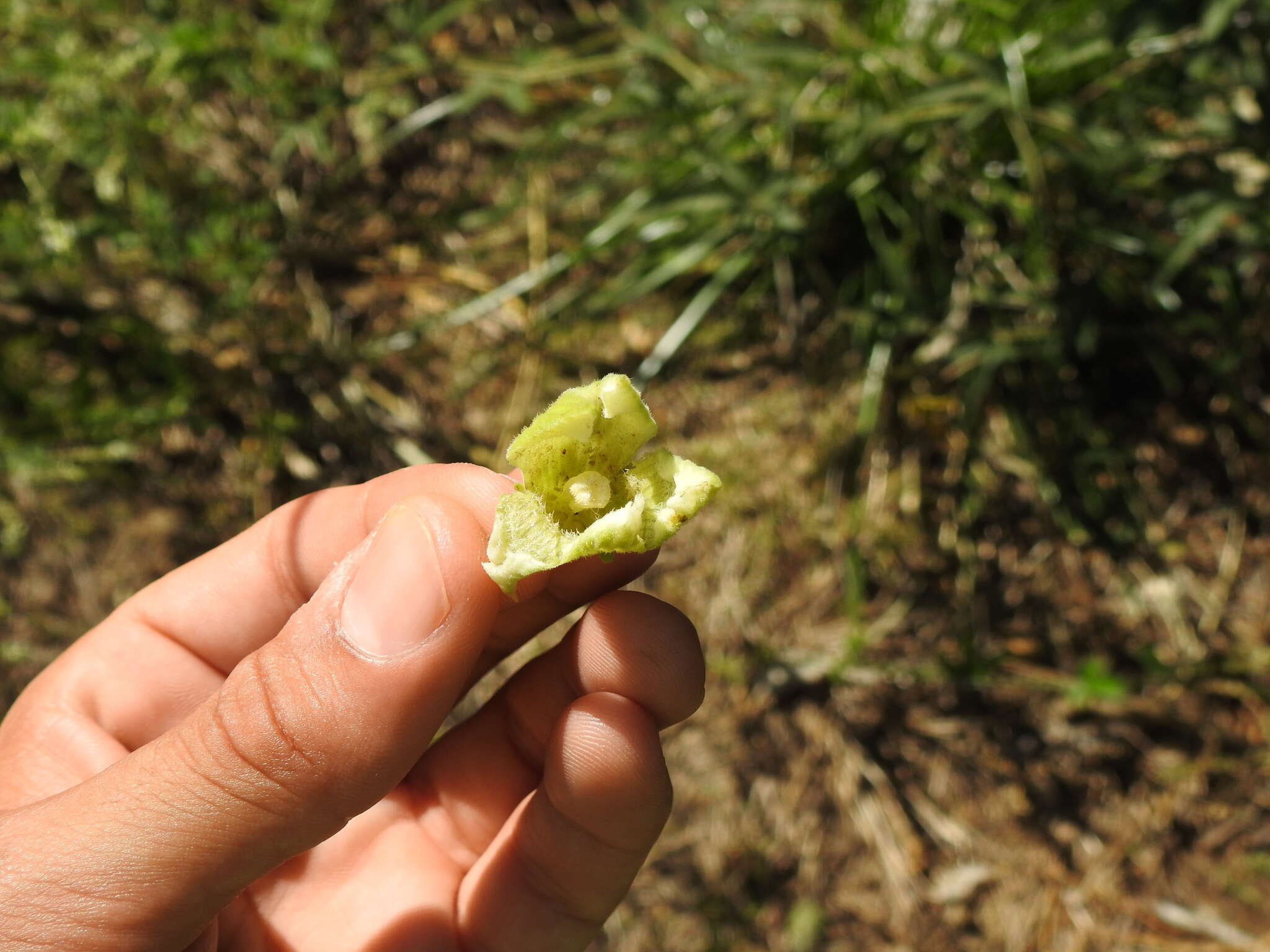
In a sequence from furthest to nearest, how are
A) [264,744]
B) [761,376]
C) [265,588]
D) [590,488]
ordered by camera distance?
[761,376], [265,588], [590,488], [264,744]

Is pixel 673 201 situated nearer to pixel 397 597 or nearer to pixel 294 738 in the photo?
pixel 397 597

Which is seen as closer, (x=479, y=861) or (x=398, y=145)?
(x=479, y=861)

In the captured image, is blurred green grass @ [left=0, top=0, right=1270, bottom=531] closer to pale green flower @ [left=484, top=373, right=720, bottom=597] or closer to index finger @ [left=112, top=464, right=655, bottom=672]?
index finger @ [left=112, top=464, right=655, bottom=672]

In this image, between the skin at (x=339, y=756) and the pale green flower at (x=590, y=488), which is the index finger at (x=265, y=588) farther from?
the pale green flower at (x=590, y=488)

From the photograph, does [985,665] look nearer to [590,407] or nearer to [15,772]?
[590,407]

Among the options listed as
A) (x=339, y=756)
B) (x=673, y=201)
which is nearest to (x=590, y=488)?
(x=339, y=756)

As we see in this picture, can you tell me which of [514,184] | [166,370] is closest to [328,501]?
[166,370]
